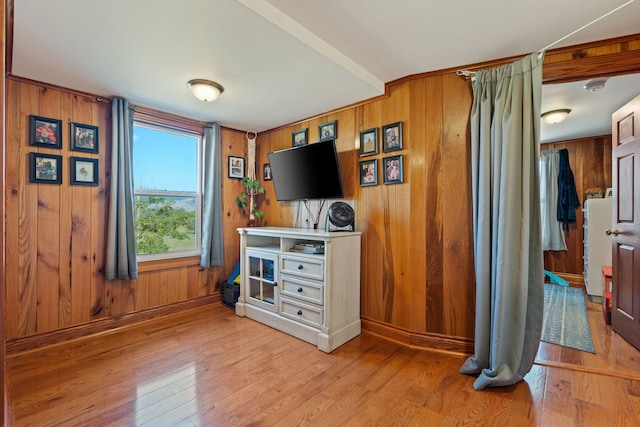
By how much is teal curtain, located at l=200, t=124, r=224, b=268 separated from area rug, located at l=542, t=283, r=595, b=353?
3135 millimetres

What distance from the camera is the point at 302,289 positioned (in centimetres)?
249

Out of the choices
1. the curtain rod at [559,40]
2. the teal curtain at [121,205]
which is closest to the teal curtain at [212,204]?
the teal curtain at [121,205]

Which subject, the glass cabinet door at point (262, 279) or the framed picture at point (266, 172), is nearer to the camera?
the glass cabinet door at point (262, 279)

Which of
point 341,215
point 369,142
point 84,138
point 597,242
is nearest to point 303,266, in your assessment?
point 341,215

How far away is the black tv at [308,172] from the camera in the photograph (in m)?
2.65

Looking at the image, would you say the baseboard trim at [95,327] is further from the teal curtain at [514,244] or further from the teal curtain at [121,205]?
the teal curtain at [514,244]

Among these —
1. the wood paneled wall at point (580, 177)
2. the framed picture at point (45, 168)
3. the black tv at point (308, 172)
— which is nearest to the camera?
the framed picture at point (45, 168)

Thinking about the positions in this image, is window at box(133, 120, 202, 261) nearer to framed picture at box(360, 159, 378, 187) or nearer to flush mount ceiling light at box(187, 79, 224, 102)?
flush mount ceiling light at box(187, 79, 224, 102)

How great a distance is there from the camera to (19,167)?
2.21 metres

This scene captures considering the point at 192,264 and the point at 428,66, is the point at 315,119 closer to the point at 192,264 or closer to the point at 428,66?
the point at 428,66

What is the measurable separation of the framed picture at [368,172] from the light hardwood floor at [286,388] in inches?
55.2

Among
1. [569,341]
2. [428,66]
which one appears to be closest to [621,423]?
[569,341]

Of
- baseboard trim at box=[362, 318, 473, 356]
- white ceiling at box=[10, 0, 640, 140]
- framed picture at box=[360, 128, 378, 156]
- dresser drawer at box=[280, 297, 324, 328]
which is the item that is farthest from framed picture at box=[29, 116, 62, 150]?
baseboard trim at box=[362, 318, 473, 356]

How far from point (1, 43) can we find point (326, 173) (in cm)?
222
